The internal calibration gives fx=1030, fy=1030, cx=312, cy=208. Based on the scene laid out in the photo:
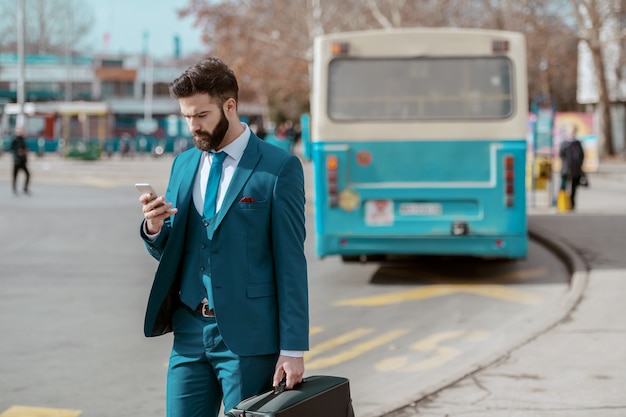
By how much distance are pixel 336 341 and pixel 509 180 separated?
381 cm

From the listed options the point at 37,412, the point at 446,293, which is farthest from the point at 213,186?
the point at 446,293

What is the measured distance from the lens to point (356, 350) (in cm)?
808

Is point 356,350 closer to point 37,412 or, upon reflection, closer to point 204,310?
point 37,412

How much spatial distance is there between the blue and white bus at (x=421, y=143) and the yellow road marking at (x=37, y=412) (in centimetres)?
570

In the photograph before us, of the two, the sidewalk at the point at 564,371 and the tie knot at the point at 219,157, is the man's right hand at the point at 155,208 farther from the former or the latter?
the sidewalk at the point at 564,371

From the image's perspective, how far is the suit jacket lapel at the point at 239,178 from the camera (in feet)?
11.4

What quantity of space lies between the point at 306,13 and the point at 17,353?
5222cm

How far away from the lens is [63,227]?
18.4m

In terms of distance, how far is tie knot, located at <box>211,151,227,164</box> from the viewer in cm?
356

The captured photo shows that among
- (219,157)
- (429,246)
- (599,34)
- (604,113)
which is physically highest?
(599,34)

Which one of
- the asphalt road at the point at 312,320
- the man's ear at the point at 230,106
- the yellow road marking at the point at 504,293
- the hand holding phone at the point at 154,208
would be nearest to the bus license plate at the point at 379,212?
the asphalt road at the point at 312,320

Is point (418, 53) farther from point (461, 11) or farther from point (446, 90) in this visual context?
point (461, 11)

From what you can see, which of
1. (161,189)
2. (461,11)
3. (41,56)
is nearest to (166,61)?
(41,56)

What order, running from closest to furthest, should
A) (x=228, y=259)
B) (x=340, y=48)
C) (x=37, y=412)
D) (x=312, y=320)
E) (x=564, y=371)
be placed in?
1. (x=228, y=259)
2. (x=37, y=412)
3. (x=564, y=371)
4. (x=312, y=320)
5. (x=340, y=48)
